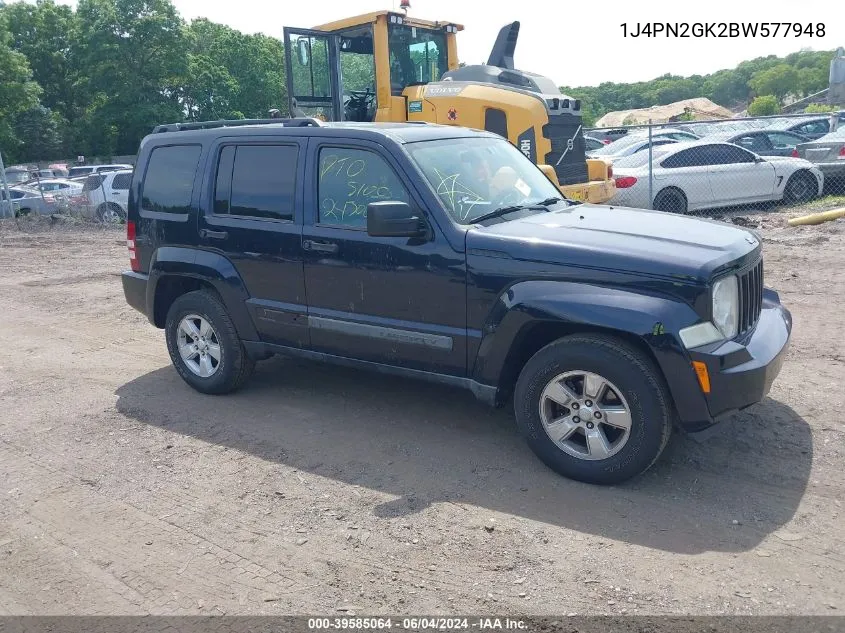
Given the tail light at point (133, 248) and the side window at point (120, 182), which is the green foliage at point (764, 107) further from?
the tail light at point (133, 248)

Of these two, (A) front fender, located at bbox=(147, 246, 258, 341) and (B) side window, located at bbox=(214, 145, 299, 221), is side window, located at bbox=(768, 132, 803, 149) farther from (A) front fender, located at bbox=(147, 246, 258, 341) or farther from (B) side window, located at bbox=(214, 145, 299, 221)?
(A) front fender, located at bbox=(147, 246, 258, 341)

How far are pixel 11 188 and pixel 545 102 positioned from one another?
54.2 feet

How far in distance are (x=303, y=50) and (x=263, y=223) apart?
19.7ft

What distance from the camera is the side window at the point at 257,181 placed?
5.41 meters

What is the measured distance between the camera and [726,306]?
4191 mm

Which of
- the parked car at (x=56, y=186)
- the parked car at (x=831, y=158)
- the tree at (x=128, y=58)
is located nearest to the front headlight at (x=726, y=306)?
the parked car at (x=831, y=158)

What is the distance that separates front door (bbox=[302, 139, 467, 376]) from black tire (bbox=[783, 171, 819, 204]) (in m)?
12.0

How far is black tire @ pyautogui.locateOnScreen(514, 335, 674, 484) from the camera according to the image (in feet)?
13.4

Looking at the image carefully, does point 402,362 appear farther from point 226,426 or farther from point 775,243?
point 775,243

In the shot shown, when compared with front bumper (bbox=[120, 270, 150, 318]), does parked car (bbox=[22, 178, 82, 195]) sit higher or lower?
higher

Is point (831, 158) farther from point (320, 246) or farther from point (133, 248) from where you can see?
point (133, 248)

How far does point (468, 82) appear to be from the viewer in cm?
1065

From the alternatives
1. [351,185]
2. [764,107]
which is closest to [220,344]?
[351,185]

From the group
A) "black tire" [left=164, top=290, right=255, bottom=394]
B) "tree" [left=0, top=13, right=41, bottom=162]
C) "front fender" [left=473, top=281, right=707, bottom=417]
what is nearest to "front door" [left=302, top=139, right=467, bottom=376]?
"front fender" [left=473, top=281, right=707, bottom=417]
